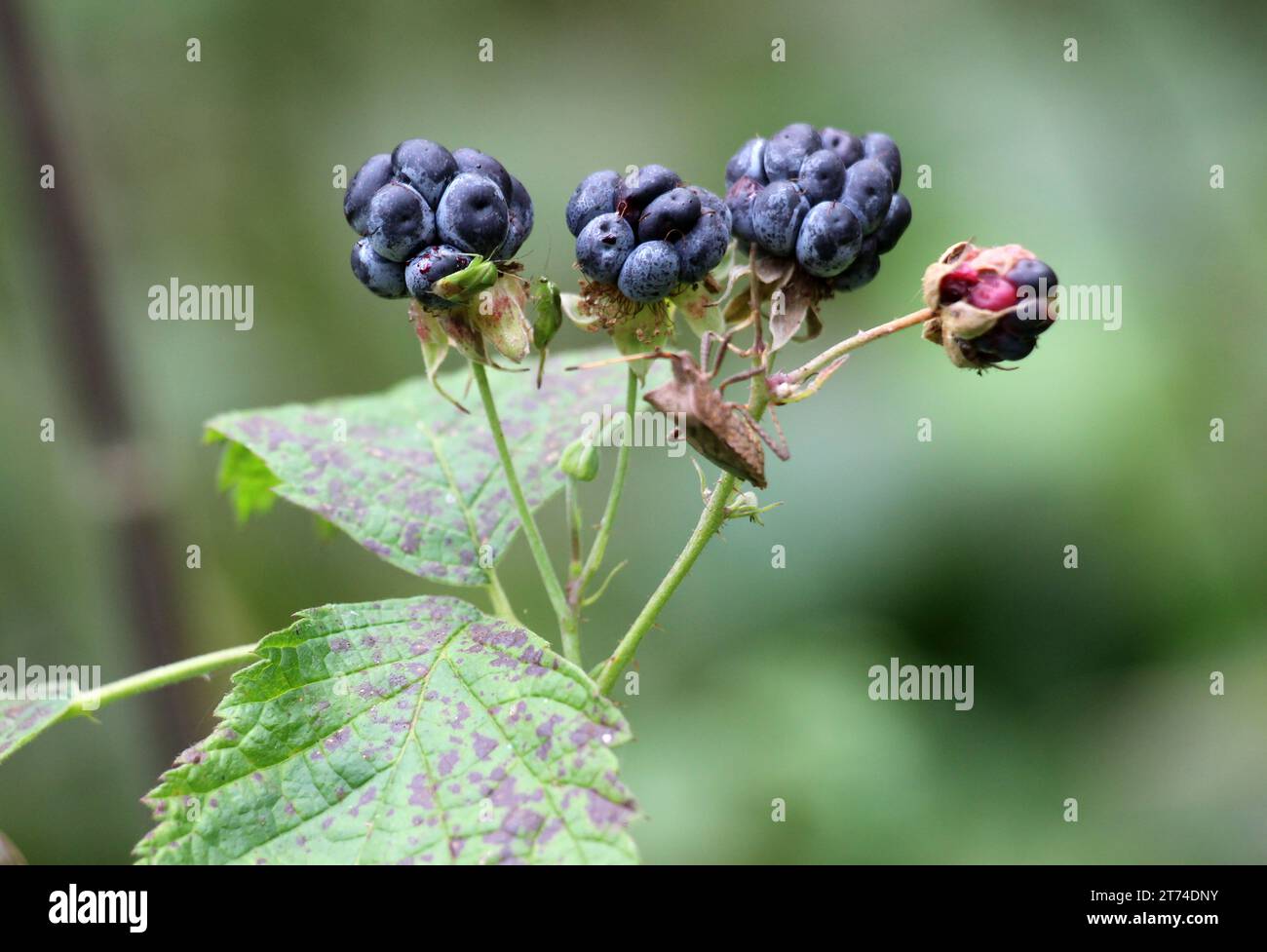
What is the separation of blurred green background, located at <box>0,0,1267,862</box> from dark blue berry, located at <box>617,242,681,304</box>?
2.38 metres

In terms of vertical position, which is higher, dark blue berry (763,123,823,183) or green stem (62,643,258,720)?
dark blue berry (763,123,823,183)

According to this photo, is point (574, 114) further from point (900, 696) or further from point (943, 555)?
point (900, 696)

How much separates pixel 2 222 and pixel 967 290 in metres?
Result: 5.02

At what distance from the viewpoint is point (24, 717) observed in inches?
90.3

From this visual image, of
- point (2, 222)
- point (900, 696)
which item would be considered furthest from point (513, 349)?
point (2, 222)

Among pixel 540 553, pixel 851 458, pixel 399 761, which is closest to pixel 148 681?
pixel 399 761

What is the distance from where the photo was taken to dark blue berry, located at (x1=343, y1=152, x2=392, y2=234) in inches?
82.6

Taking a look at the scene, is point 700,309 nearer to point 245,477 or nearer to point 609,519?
point 609,519

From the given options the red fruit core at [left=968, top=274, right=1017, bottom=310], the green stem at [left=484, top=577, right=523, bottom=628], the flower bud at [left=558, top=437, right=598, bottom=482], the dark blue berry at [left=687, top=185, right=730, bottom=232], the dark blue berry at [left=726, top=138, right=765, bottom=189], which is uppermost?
the dark blue berry at [left=726, top=138, right=765, bottom=189]

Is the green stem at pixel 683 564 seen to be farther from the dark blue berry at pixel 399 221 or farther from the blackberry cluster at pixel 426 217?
the dark blue berry at pixel 399 221

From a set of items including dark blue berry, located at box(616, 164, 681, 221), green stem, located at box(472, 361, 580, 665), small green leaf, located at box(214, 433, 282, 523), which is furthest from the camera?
small green leaf, located at box(214, 433, 282, 523)

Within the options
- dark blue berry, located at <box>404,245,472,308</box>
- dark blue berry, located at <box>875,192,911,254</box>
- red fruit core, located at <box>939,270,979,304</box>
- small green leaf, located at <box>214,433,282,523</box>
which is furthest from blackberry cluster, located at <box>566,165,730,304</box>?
small green leaf, located at <box>214,433,282,523</box>

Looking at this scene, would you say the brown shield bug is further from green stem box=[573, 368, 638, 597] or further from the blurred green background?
the blurred green background

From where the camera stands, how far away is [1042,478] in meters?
4.91
